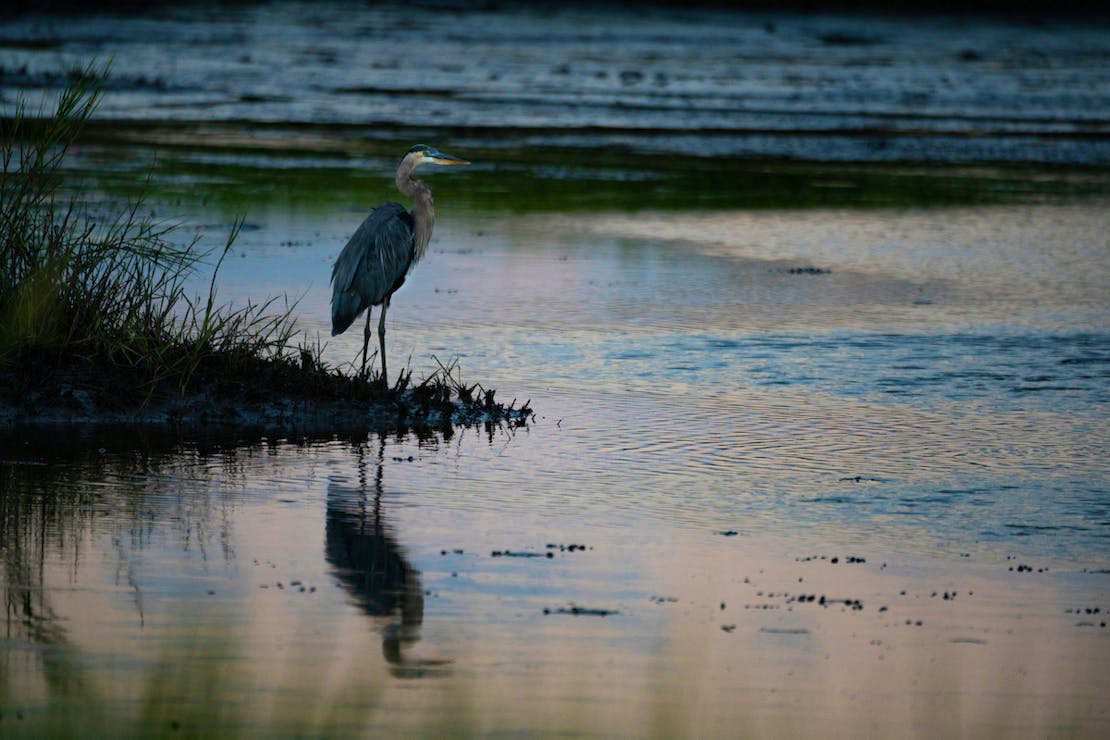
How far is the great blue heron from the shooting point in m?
11.4

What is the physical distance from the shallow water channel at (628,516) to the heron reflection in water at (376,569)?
0.02 m

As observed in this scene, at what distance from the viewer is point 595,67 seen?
43781mm

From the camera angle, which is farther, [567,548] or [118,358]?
[118,358]

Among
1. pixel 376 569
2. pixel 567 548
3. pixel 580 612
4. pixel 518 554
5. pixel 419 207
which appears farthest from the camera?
pixel 419 207

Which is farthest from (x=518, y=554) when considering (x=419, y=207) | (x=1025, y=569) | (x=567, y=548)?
(x=419, y=207)

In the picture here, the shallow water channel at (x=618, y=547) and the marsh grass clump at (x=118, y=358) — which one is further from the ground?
the marsh grass clump at (x=118, y=358)

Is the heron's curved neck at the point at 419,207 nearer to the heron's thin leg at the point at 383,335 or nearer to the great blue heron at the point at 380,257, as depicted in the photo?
the great blue heron at the point at 380,257

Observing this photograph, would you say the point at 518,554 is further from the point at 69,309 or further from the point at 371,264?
the point at 371,264

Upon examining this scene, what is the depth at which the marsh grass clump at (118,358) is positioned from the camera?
32.7 ft

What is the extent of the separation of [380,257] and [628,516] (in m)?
3.76

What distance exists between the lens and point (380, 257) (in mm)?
11625

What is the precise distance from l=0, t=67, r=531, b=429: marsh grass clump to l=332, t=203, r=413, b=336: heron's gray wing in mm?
960

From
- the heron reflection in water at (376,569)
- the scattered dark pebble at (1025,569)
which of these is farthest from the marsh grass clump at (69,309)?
the scattered dark pebble at (1025,569)

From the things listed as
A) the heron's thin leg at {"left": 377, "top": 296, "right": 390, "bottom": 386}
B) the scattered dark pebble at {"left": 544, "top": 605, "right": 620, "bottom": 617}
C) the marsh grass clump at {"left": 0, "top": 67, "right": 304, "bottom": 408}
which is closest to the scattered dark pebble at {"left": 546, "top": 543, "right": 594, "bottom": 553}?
the scattered dark pebble at {"left": 544, "top": 605, "right": 620, "bottom": 617}
